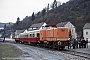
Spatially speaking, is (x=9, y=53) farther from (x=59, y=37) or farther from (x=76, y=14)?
(x=76, y=14)

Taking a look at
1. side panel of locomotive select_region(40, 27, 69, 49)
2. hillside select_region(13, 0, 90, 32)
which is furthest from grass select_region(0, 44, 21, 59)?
hillside select_region(13, 0, 90, 32)

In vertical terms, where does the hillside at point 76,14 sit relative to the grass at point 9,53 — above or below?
above

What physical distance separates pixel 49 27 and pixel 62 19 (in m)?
101

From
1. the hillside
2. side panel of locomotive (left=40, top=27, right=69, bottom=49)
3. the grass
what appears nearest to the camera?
the grass

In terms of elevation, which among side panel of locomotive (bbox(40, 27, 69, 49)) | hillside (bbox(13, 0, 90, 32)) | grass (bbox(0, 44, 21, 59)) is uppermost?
hillside (bbox(13, 0, 90, 32))

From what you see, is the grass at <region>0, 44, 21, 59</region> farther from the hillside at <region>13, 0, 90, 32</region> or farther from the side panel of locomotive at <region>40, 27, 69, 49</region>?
the hillside at <region>13, 0, 90, 32</region>

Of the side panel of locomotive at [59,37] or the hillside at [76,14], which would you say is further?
the hillside at [76,14]

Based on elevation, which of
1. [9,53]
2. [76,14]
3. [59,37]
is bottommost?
[9,53]

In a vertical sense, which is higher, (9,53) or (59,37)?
(59,37)

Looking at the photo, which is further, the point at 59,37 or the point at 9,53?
the point at 59,37

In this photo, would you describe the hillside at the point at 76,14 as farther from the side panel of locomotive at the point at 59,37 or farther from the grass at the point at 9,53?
the grass at the point at 9,53

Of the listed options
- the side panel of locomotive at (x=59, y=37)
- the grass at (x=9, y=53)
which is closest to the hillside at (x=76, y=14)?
the side panel of locomotive at (x=59, y=37)

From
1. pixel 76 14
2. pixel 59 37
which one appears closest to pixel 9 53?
pixel 59 37

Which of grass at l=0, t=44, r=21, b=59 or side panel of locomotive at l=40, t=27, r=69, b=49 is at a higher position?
side panel of locomotive at l=40, t=27, r=69, b=49
